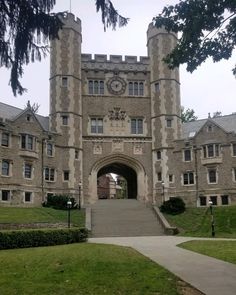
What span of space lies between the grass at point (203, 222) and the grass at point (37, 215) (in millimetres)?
7639

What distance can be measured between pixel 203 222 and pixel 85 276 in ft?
85.2

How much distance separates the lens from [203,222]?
36.7 m

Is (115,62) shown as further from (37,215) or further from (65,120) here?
(37,215)

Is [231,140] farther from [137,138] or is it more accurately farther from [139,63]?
[139,63]

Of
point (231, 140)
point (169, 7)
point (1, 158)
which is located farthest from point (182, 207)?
point (169, 7)

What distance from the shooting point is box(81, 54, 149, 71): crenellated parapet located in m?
50.6

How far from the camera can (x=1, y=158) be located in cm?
4109

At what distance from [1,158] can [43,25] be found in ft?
115

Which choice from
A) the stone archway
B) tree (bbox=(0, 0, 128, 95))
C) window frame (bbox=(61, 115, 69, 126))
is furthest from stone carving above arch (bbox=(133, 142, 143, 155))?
tree (bbox=(0, 0, 128, 95))

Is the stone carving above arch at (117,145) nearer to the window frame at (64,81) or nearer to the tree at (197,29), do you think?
the window frame at (64,81)

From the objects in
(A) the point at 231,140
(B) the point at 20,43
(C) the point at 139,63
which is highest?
(C) the point at 139,63

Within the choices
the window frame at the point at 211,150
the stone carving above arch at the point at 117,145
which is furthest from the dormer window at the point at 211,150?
the stone carving above arch at the point at 117,145

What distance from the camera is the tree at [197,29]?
11.2 meters

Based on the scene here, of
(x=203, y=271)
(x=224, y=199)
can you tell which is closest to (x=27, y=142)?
(x=224, y=199)
